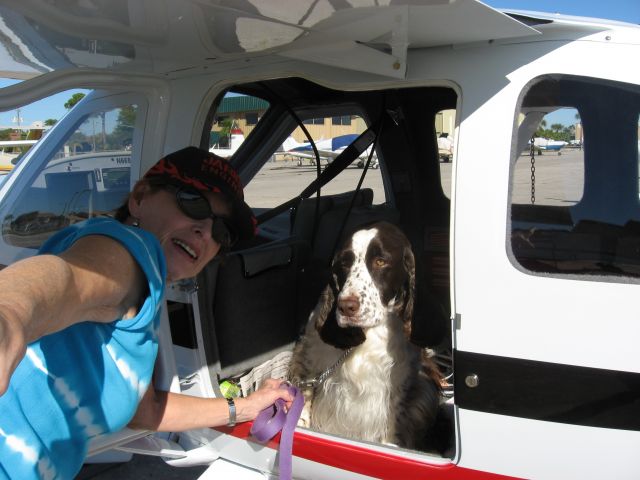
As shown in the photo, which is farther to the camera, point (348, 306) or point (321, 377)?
point (321, 377)

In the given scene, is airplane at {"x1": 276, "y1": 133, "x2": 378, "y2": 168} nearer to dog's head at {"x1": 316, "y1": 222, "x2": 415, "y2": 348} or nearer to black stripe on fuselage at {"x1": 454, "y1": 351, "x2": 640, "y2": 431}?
dog's head at {"x1": 316, "y1": 222, "x2": 415, "y2": 348}

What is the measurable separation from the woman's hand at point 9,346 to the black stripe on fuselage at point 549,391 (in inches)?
51.8

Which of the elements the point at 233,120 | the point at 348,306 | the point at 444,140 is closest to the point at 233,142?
the point at 233,120

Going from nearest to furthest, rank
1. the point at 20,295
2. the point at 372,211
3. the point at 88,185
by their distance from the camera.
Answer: the point at 20,295 → the point at 88,185 → the point at 372,211

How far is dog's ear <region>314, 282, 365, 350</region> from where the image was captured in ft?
8.94

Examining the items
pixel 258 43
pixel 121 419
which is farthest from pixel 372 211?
pixel 121 419

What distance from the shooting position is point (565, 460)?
177 centimetres

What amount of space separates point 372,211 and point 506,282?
2178mm

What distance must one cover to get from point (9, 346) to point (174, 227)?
852 millimetres

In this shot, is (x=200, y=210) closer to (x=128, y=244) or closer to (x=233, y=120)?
(x=128, y=244)

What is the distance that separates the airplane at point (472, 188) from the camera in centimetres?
169

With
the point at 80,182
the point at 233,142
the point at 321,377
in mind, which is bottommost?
the point at 321,377

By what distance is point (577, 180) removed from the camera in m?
2.19

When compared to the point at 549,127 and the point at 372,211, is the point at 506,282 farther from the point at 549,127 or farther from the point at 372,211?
the point at 372,211
